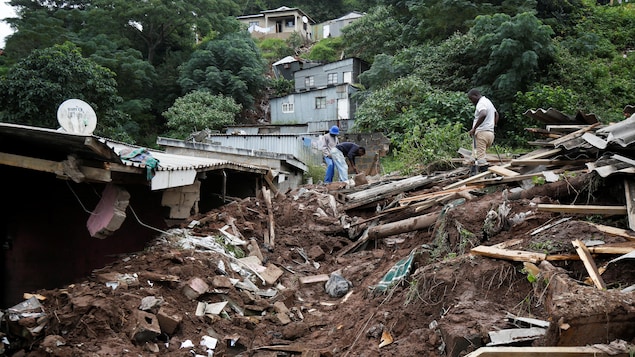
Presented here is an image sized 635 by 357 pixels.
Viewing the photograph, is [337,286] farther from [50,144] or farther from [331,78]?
[331,78]

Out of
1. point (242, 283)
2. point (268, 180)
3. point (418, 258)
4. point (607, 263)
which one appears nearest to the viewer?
point (607, 263)

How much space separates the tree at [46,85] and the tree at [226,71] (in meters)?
9.31

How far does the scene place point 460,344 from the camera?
3092 mm

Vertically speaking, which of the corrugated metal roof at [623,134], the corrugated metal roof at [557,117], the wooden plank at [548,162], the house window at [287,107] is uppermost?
the house window at [287,107]

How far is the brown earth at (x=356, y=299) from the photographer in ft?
11.5

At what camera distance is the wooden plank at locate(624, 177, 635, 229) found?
3991 mm

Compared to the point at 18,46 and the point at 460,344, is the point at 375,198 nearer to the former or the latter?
the point at 460,344

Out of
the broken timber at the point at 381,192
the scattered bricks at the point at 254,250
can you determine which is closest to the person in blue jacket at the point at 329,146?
the broken timber at the point at 381,192

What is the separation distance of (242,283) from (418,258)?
94.7 inches

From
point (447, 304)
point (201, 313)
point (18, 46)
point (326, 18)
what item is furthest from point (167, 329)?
point (326, 18)

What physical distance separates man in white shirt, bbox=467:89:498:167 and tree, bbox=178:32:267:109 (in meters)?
24.1

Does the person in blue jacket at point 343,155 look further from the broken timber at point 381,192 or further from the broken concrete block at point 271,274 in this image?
the broken concrete block at point 271,274

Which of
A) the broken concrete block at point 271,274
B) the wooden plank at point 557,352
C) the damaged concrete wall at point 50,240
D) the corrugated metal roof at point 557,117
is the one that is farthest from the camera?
the corrugated metal roof at point 557,117

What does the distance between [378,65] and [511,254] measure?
69.0 feet
